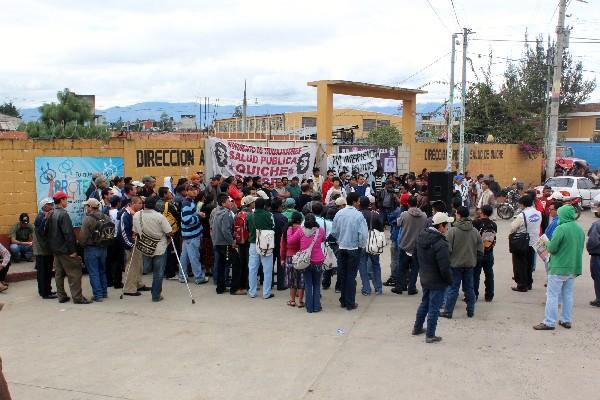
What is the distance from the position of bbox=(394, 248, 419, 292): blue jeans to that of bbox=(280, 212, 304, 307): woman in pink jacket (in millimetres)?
1828

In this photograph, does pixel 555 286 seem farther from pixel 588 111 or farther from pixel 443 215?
pixel 588 111

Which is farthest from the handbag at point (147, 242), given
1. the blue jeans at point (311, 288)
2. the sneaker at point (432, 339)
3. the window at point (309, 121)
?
the window at point (309, 121)

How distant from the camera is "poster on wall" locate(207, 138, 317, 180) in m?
14.6

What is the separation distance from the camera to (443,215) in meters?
6.99

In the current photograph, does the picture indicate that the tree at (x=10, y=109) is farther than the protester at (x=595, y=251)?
Yes

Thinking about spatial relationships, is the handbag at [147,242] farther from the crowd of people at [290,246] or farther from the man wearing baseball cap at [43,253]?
the man wearing baseball cap at [43,253]

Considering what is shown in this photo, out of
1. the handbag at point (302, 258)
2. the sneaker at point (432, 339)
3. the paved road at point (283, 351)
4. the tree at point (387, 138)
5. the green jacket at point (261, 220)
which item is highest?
the tree at point (387, 138)

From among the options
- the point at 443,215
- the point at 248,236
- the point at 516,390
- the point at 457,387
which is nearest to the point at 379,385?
the point at 457,387

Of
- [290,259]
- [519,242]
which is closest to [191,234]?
[290,259]

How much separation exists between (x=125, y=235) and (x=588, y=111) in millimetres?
49892

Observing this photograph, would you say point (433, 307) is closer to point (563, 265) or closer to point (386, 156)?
point (563, 265)

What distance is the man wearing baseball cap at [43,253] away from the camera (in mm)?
8547

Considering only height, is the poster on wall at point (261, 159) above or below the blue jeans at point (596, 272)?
above

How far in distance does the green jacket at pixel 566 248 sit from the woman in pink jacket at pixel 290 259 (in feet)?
11.6
